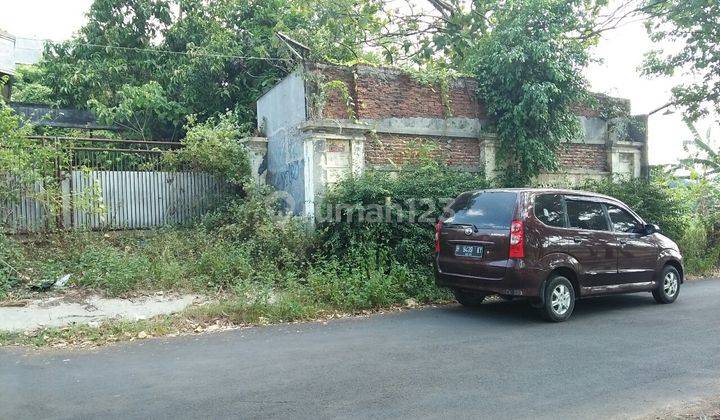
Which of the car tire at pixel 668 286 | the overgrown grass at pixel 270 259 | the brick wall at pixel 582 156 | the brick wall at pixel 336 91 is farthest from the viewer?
the brick wall at pixel 582 156

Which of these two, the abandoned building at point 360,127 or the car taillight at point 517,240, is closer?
the car taillight at point 517,240

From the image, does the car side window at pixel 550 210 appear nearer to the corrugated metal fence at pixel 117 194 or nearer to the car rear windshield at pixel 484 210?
the car rear windshield at pixel 484 210

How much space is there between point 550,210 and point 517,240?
2.73 ft

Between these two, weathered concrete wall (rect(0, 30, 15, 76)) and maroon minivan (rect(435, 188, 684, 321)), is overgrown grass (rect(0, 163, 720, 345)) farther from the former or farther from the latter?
weathered concrete wall (rect(0, 30, 15, 76))

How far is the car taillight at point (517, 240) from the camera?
6793mm

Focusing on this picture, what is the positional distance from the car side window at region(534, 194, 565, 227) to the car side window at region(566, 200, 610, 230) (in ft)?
0.55

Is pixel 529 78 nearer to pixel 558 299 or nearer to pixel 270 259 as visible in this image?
pixel 558 299

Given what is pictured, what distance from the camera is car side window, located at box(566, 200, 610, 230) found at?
24.6ft

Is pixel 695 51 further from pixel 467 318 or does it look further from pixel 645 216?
pixel 467 318

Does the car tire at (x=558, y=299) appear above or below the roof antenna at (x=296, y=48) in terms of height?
below

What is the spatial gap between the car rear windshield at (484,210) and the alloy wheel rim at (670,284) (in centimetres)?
338

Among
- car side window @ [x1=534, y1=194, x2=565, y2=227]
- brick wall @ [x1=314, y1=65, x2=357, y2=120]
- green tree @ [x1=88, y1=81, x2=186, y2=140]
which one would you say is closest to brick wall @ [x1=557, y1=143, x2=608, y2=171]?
brick wall @ [x1=314, y1=65, x2=357, y2=120]

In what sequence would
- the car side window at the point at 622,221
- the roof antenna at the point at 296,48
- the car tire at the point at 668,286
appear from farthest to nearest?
1. the roof antenna at the point at 296,48
2. the car tire at the point at 668,286
3. the car side window at the point at 622,221

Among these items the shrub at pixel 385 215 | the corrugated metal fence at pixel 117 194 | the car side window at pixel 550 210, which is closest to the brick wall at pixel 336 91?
the shrub at pixel 385 215
